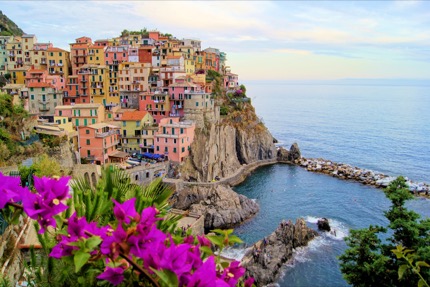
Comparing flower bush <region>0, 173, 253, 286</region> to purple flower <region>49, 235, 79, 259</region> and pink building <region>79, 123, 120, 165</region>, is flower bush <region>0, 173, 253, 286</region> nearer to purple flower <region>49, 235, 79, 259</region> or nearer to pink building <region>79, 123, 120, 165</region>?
purple flower <region>49, 235, 79, 259</region>

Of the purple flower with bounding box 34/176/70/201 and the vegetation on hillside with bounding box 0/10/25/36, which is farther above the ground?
the vegetation on hillside with bounding box 0/10/25/36

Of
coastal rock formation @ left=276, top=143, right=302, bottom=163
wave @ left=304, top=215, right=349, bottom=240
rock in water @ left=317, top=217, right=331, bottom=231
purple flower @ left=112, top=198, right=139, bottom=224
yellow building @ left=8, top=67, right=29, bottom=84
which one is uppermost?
yellow building @ left=8, top=67, right=29, bottom=84

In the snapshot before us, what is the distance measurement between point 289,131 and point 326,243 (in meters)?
56.8

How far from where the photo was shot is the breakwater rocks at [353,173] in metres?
43.9

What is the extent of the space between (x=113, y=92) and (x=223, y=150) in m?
16.2

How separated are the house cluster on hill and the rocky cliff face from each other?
147 centimetres

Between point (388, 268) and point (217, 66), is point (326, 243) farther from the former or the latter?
point (217, 66)

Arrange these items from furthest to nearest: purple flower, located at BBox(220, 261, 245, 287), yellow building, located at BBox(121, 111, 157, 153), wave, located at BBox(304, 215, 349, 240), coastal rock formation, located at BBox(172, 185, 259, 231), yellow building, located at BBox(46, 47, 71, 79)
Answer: yellow building, located at BBox(46, 47, 71, 79) < yellow building, located at BBox(121, 111, 157, 153) < coastal rock formation, located at BBox(172, 185, 259, 231) < wave, located at BBox(304, 215, 349, 240) < purple flower, located at BBox(220, 261, 245, 287)

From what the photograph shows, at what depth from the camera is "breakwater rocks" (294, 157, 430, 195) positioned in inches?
1727

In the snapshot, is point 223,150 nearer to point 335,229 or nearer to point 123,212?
point 335,229

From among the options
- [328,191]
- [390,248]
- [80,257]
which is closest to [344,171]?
[328,191]

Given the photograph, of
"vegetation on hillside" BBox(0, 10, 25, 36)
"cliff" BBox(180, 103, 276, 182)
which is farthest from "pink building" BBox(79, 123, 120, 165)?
"vegetation on hillside" BBox(0, 10, 25, 36)

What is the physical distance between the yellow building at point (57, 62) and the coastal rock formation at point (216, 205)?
26032 millimetres

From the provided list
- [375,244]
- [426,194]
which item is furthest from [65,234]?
[426,194]
